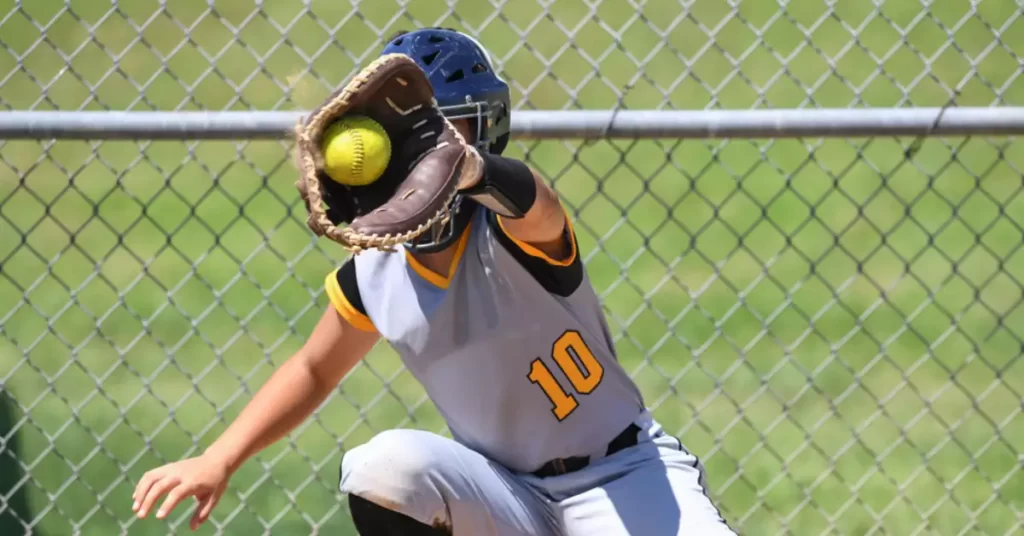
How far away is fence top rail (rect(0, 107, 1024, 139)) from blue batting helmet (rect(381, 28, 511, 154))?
1.61 feet

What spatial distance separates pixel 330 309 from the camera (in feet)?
9.15

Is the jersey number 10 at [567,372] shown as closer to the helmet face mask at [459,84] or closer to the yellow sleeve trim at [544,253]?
the yellow sleeve trim at [544,253]

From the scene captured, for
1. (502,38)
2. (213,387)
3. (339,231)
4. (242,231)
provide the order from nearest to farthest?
(339,231), (213,387), (242,231), (502,38)

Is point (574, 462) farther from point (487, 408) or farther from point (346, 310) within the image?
point (346, 310)

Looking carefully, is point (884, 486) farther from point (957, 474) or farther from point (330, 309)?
point (330, 309)

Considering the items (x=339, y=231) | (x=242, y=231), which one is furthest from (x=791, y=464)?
(x=242, y=231)

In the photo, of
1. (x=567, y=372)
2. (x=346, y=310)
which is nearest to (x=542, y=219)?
(x=567, y=372)

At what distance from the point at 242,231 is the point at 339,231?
14.9 feet

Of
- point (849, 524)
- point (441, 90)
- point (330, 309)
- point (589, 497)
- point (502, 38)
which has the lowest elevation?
point (849, 524)

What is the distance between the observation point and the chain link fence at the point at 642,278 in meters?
3.74

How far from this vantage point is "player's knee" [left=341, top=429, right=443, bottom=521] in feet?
8.33

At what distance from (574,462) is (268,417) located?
0.64 metres

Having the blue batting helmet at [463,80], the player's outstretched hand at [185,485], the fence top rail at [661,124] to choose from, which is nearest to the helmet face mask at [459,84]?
the blue batting helmet at [463,80]

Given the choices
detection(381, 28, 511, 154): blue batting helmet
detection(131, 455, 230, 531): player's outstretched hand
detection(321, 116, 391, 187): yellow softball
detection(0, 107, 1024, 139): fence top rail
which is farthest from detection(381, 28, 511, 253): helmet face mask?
detection(131, 455, 230, 531): player's outstretched hand
